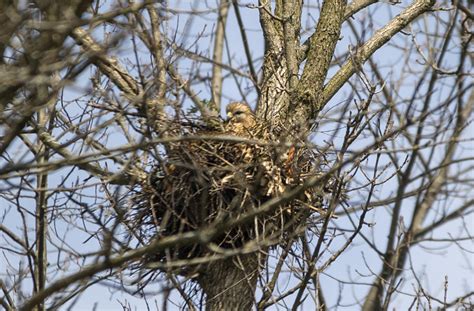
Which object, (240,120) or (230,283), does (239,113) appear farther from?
(230,283)

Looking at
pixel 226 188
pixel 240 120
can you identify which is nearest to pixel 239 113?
pixel 240 120

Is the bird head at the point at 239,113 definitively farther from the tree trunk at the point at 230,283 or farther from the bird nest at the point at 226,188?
the tree trunk at the point at 230,283

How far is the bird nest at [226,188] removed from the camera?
5953 mm

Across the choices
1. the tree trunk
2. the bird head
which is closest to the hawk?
the bird head

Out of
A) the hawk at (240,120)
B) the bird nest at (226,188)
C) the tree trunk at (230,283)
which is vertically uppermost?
the hawk at (240,120)

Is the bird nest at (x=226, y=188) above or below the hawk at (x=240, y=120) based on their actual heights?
below

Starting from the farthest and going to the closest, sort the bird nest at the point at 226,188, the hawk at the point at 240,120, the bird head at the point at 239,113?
1. the bird head at the point at 239,113
2. the hawk at the point at 240,120
3. the bird nest at the point at 226,188

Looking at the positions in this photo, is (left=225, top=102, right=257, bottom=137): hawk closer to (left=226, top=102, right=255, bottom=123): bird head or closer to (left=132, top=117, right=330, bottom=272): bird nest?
(left=226, top=102, right=255, bottom=123): bird head

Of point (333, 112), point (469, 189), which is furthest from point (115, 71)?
point (469, 189)

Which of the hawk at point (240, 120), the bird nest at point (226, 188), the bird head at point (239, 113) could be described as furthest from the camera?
the bird head at point (239, 113)

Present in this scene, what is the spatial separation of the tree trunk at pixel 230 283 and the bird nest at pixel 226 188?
0.40 ft

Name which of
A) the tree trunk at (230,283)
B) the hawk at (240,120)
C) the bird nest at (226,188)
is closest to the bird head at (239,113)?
the hawk at (240,120)

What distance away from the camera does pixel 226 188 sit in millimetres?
6020

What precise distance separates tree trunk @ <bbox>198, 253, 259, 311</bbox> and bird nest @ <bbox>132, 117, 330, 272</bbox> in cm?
12
